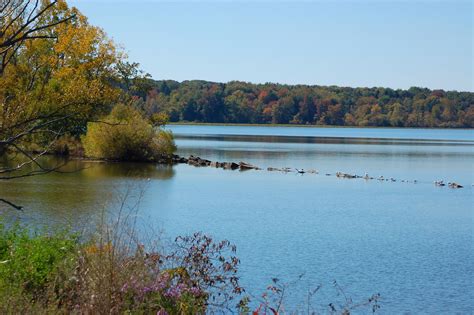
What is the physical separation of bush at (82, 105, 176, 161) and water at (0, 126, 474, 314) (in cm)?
288

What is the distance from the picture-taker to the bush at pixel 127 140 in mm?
53031

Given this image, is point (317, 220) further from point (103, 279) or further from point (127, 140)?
point (127, 140)

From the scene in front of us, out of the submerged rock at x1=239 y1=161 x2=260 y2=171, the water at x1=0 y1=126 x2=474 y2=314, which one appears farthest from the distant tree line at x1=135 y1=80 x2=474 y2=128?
the water at x1=0 y1=126 x2=474 y2=314

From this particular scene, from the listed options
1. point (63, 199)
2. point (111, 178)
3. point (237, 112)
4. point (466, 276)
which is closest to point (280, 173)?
point (111, 178)

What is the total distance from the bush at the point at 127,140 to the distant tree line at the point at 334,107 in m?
122

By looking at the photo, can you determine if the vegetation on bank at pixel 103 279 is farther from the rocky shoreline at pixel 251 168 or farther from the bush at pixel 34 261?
the rocky shoreline at pixel 251 168

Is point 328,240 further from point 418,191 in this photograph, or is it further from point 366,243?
point 418,191

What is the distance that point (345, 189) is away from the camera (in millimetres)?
41656

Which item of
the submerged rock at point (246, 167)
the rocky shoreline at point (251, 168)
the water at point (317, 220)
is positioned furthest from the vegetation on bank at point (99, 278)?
the submerged rock at point (246, 167)

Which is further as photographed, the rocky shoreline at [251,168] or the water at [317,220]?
the rocky shoreline at [251,168]

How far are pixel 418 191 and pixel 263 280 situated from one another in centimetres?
2660

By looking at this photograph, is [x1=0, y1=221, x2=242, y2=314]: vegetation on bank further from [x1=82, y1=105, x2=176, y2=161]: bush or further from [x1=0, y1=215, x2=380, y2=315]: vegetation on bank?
[x1=82, y1=105, x2=176, y2=161]: bush

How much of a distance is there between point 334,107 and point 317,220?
6228 inches

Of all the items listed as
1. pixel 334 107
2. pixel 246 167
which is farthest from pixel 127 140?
pixel 334 107
